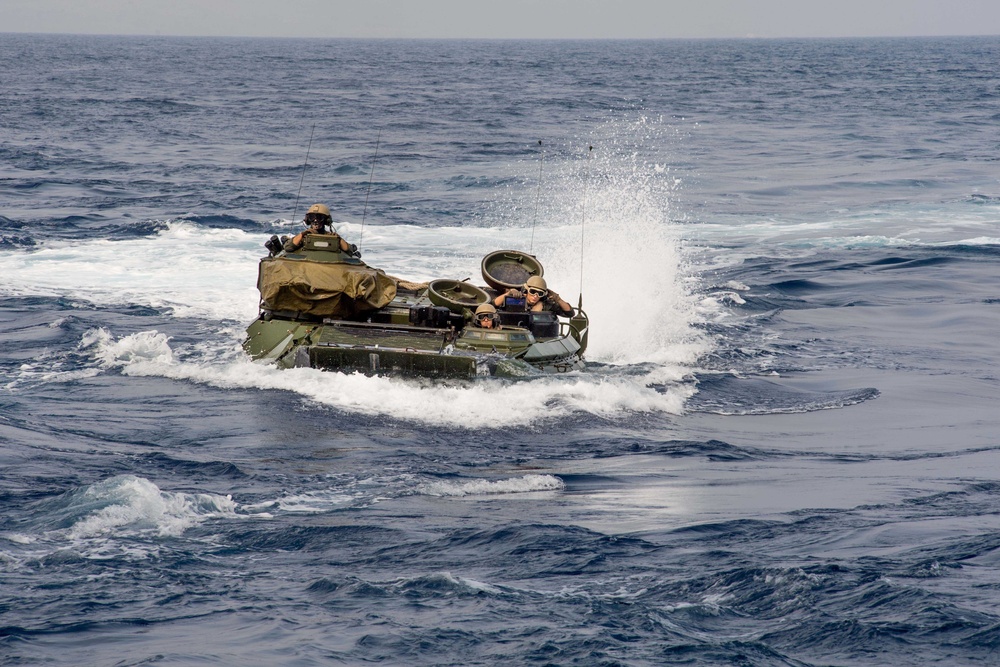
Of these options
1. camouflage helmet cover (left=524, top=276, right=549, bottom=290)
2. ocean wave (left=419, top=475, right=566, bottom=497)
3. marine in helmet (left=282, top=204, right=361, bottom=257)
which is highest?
marine in helmet (left=282, top=204, right=361, bottom=257)

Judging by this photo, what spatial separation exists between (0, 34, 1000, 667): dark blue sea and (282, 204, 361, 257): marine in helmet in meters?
2.20

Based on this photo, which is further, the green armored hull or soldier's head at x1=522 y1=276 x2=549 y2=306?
soldier's head at x1=522 y1=276 x2=549 y2=306

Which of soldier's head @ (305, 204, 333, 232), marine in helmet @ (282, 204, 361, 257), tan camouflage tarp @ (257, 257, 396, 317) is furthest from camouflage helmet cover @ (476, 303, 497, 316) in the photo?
soldier's head @ (305, 204, 333, 232)

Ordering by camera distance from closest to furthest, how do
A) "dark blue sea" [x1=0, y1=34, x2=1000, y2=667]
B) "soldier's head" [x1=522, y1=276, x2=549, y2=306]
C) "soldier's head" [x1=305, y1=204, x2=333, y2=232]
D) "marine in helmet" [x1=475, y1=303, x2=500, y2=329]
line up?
"dark blue sea" [x1=0, y1=34, x2=1000, y2=667]
"marine in helmet" [x1=475, y1=303, x2=500, y2=329]
"soldier's head" [x1=522, y1=276, x2=549, y2=306]
"soldier's head" [x1=305, y1=204, x2=333, y2=232]

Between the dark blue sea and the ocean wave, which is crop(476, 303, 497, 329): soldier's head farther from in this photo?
the ocean wave

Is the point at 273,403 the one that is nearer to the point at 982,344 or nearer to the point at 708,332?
the point at 708,332

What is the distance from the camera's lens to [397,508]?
1302cm

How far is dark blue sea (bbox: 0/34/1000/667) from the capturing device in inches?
401

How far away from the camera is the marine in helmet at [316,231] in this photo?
20.1 meters

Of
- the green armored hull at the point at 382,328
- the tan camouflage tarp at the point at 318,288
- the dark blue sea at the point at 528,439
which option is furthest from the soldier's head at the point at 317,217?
the dark blue sea at the point at 528,439

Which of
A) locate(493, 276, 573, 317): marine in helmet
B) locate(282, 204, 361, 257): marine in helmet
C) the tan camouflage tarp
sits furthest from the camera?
locate(282, 204, 361, 257): marine in helmet

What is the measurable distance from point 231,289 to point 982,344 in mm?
14384

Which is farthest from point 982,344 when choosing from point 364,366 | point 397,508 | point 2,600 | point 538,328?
point 2,600

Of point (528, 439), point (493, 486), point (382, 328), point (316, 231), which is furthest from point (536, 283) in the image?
point (493, 486)
